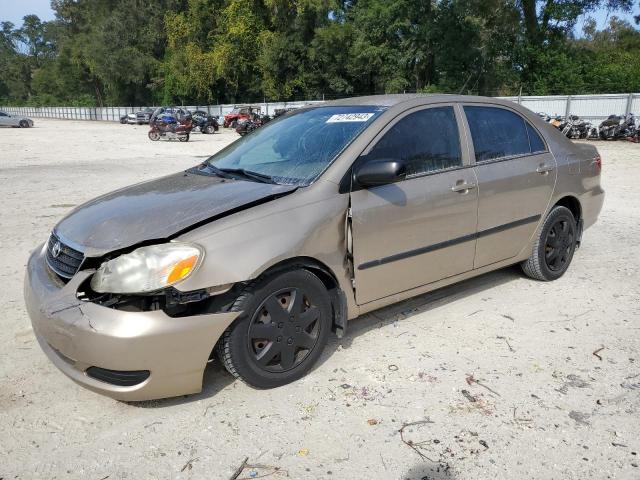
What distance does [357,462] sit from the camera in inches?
95.8

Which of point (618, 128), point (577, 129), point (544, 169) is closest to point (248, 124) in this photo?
point (577, 129)

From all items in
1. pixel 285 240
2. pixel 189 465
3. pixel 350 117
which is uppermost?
pixel 350 117

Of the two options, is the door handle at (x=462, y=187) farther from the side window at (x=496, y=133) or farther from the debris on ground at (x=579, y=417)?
the debris on ground at (x=579, y=417)

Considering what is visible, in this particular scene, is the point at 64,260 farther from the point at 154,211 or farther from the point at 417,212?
the point at 417,212

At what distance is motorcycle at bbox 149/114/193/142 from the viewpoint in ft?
77.8

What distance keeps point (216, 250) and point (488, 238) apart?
2246 millimetres

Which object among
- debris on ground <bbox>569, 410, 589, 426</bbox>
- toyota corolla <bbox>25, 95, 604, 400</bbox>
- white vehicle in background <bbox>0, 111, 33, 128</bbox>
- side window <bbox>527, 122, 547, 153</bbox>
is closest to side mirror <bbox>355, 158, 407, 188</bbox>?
toyota corolla <bbox>25, 95, 604, 400</bbox>

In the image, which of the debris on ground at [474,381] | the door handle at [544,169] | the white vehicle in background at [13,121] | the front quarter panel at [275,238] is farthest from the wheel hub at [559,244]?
the white vehicle in background at [13,121]

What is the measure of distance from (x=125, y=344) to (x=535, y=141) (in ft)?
11.9

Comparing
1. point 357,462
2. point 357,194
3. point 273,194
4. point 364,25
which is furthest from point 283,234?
point 364,25

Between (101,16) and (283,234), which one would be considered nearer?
(283,234)

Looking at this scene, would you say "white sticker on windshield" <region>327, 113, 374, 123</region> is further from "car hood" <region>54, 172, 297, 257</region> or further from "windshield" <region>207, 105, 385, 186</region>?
"car hood" <region>54, 172, 297, 257</region>

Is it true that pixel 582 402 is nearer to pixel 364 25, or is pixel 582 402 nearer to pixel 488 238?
pixel 488 238

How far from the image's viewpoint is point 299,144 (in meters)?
3.62
